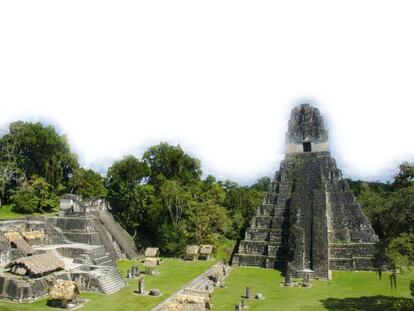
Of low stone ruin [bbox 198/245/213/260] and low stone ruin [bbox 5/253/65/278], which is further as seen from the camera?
low stone ruin [bbox 198/245/213/260]

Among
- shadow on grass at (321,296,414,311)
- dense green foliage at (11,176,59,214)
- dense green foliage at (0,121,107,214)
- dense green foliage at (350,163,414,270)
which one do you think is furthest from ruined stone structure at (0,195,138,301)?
dense green foliage at (350,163,414,270)

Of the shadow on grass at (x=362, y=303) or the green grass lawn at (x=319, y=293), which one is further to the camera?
the green grass lawn at (x=319, y=293)

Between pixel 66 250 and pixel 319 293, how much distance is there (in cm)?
1818

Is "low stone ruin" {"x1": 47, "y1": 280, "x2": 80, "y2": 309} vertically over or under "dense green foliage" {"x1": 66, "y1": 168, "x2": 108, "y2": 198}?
under

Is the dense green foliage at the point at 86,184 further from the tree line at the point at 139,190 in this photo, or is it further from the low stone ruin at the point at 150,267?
the low stone ruin at the point at 150,267

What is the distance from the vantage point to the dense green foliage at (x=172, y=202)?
35.9 metres

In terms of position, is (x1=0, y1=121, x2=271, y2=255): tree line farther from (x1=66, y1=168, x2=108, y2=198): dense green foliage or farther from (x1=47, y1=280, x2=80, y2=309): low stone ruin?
(x1=47, y1=280, x2=80, y2=309): low stone ruin

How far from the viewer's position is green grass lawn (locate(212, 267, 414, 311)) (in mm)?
19000

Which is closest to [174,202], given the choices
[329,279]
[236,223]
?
[236,223]

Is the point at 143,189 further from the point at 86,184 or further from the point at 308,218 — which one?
the point at 308,218

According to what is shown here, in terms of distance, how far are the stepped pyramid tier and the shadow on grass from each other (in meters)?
5.70

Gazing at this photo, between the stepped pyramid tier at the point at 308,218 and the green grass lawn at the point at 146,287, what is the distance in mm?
4461

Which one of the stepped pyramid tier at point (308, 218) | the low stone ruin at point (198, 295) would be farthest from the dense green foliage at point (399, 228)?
the stepped pyramid tier at point (308, 218)

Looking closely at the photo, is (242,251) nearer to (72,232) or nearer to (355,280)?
(355,280)
